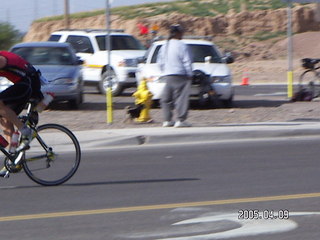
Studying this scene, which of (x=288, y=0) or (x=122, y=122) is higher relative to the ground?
(x=288, y=0)

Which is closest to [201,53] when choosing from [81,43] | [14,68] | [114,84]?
[114,84]

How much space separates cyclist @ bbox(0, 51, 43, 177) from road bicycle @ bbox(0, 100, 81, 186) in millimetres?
99

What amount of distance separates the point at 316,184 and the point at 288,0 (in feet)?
37.2

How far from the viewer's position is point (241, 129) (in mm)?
14328

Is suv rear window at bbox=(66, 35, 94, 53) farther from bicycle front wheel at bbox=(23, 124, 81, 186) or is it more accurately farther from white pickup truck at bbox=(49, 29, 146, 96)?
bicycle front wheel at bbox=(23, 124, 81, 186)

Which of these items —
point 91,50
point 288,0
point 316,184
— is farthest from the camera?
point 91,50

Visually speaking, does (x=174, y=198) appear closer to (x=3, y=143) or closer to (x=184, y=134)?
(x=3, y=143)

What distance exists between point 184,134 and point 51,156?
188 inches

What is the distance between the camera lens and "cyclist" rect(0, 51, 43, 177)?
28.5 feet

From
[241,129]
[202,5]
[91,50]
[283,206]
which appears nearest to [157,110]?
[241,129]

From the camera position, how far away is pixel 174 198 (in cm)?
856

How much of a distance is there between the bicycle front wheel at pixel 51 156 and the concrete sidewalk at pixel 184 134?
354cm

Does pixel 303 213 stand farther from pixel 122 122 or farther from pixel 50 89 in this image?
pixel 50 89

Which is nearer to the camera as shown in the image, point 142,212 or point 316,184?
point 142,212
